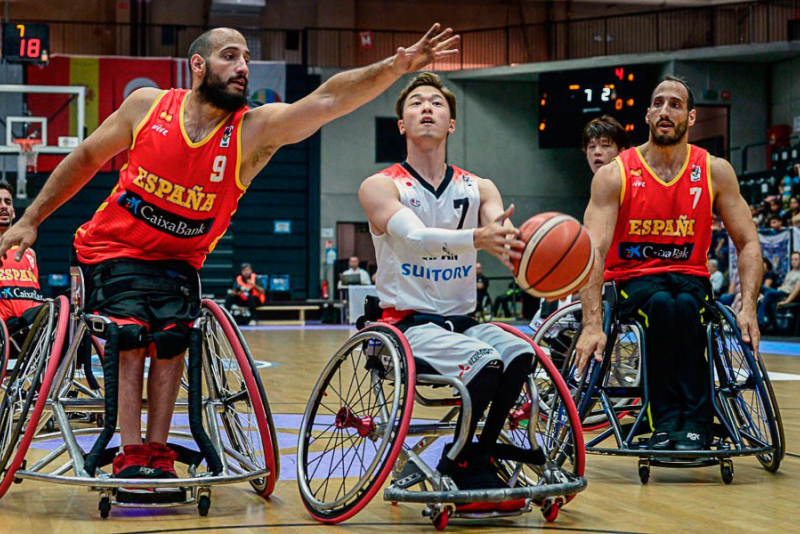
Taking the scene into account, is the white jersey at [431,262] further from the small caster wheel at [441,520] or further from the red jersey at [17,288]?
the red jersey at [17,288]

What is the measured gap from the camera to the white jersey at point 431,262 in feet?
11.5

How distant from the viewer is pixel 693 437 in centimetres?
409

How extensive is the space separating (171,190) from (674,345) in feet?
7.17

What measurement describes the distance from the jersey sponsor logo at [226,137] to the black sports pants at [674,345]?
1.87 m

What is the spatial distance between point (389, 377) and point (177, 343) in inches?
30.3

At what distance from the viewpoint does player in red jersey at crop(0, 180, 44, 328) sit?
6.55 meters

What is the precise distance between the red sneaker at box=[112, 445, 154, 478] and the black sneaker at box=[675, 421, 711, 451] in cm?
206

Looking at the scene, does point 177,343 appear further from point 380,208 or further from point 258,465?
point 380,208

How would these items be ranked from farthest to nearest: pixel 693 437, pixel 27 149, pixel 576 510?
pixel 27 149 < pixel 693 437 < pixel 576 510

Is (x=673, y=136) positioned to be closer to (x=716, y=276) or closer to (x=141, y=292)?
(x=141, y=292)

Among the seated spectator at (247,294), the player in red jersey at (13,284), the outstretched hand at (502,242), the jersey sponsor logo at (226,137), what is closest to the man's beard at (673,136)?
the outstretched hand at (502,242)

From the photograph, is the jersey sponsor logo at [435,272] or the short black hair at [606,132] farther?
the short black hair at [606,132]

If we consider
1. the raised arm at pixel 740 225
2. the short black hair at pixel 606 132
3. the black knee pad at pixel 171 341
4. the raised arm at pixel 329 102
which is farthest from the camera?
the short black hair at pixel 606 132

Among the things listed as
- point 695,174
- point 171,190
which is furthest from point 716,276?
point 171,190
